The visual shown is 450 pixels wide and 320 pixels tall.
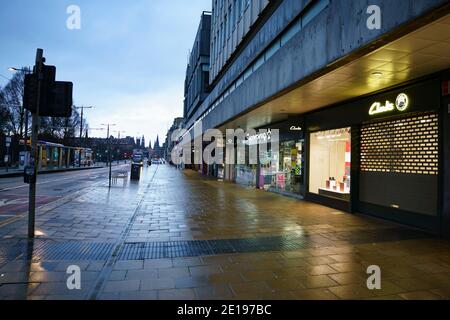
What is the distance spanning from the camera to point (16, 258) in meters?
5.41

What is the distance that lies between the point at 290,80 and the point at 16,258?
785cm

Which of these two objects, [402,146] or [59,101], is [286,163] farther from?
[59,101]

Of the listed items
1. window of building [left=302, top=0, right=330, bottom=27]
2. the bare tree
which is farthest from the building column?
the bare tree

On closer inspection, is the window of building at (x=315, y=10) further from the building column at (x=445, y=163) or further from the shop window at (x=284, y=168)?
the shop window at (x=284, y=168)

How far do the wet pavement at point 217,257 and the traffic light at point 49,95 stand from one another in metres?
2.65

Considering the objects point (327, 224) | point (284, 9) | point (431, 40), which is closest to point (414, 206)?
point (327, 224)

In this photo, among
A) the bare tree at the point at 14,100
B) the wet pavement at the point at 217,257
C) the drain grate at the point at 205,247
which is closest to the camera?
the wet pavement at the point at 217,257

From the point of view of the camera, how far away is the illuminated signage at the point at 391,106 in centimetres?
862

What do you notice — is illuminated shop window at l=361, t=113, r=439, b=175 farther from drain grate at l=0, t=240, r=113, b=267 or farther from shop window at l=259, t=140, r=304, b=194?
drain grate at l=0, t=240, r=113, b=267

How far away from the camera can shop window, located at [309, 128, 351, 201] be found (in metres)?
11.7

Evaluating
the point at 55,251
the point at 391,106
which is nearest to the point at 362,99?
the point at 391,106

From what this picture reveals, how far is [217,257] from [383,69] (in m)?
5.50

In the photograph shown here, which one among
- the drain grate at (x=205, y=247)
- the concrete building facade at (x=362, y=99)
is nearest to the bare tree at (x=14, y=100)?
the concrete building facade at (x=362, y=99)
